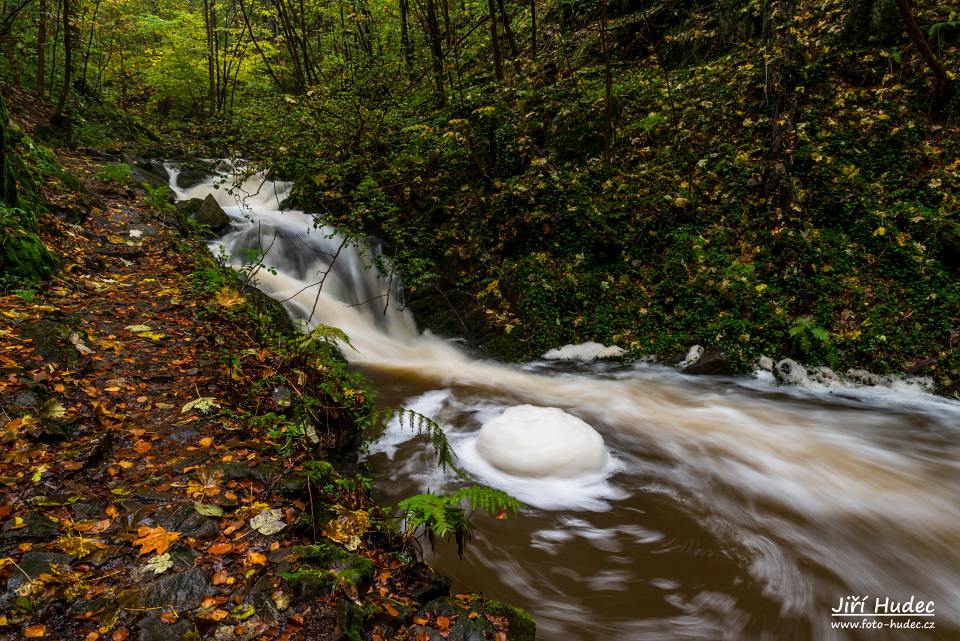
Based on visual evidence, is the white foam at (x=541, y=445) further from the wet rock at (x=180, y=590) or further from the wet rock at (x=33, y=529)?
the wet rock at (x=33, y=529)

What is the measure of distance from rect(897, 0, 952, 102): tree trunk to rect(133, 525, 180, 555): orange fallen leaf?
9.42m

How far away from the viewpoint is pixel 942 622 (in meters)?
3.28

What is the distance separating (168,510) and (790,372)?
23.5 feet

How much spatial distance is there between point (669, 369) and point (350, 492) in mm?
5414

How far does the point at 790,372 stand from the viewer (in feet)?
22.0

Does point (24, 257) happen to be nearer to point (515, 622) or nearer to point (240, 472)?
point (240, 472)

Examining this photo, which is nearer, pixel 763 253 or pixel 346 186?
pixel 763 253

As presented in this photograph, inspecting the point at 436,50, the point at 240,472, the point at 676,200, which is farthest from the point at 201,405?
the point at 436,50

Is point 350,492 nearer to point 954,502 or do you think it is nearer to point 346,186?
point 954,502

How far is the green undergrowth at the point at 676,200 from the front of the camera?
6684 millimetres

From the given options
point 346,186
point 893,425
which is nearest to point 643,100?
point 346,186

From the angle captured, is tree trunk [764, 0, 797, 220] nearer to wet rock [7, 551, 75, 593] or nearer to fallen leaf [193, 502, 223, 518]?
fallen leaf [193, 502, 223, 518]

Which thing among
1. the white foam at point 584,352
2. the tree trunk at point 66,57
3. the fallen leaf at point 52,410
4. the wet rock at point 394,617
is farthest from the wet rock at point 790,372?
the tree trunk at point 66,57

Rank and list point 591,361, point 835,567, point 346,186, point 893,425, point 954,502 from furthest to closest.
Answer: point 346,186 < point 591,361 < point 893,425 < point 954,502 < point 835,567
